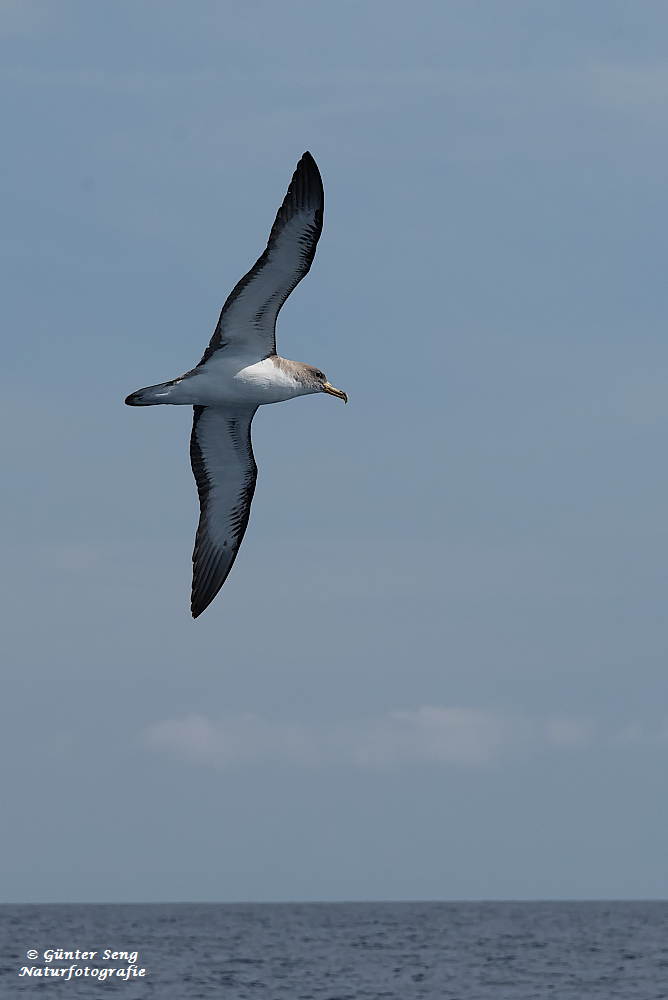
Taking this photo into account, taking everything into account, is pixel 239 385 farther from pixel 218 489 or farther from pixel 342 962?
pixel 342 962

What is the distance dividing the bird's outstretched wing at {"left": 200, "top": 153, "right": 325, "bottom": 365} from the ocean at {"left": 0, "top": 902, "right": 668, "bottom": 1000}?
3872 centimetres

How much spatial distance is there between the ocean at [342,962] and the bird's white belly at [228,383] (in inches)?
1495

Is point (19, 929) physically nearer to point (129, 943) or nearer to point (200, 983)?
point (129, 943)

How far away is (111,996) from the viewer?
5534cm

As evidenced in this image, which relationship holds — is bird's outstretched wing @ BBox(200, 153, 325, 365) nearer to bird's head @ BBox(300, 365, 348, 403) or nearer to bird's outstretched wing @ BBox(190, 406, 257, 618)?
bird's head @ BBox(300, 365, 348, 403)

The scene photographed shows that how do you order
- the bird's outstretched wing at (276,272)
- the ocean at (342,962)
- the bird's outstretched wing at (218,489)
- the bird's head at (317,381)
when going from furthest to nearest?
1. the ocean at (342,962)
2. the bird's outstretched wing at (218,489)
3. the bird's head at (317,381)
4. the bird's outstretched wing at (276,272)

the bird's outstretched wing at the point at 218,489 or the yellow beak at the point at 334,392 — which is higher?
the yellow beak at the point at 334,392

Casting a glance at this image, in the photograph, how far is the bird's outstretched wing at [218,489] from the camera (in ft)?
76.9

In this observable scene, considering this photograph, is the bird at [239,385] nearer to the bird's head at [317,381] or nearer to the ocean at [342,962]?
the bird's head at [317,381]

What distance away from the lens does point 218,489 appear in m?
24.3

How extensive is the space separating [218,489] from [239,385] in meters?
3.09

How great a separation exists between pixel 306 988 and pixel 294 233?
44.9 meters

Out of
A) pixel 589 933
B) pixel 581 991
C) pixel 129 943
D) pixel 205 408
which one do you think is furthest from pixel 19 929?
pixel 205 408

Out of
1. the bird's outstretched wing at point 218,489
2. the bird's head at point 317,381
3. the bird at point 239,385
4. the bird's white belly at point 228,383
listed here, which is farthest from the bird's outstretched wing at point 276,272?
the bird's outstretched wing at point 218,489
